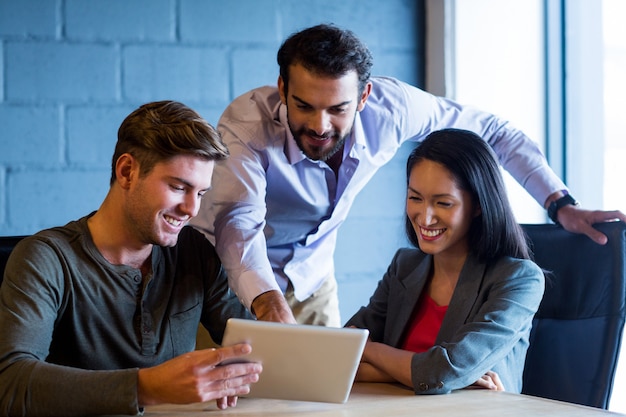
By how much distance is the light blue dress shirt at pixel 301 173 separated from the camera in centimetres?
196

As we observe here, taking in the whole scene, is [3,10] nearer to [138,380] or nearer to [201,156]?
[201,156]

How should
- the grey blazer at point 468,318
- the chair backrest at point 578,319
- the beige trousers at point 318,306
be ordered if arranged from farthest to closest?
the beige trousers at point 318,306 < the chair backrest at point 578,319 < the grey blazer at point 468,318

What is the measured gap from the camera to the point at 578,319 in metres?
1.80

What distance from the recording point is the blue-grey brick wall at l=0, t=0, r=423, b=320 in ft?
7.94

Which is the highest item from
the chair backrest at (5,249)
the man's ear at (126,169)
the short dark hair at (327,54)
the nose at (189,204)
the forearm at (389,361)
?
the short dark hair at (327,54)

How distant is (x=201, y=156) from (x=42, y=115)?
106 cm

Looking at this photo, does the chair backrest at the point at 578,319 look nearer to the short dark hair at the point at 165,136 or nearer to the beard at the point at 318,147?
the beard at the point at 318,147

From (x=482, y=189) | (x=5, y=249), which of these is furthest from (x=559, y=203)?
(x=5, y=249)

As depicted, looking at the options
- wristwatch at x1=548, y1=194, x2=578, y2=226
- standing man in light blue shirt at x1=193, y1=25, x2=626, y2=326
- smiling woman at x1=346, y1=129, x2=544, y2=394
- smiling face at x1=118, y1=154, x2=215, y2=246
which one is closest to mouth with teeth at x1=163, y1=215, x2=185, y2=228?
smiling face at x1=118, y1=154, x2=215, y2=246

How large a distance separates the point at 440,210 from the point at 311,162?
463 millimetres

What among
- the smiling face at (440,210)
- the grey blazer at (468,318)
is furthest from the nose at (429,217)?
the grey blazer at (468,318)

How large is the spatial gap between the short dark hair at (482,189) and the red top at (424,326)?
0.15 metres

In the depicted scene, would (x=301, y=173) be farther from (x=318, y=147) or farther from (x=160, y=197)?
(x=160, y=197)

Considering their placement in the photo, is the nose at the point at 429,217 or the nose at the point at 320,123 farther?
the nose at the point at 320,123
